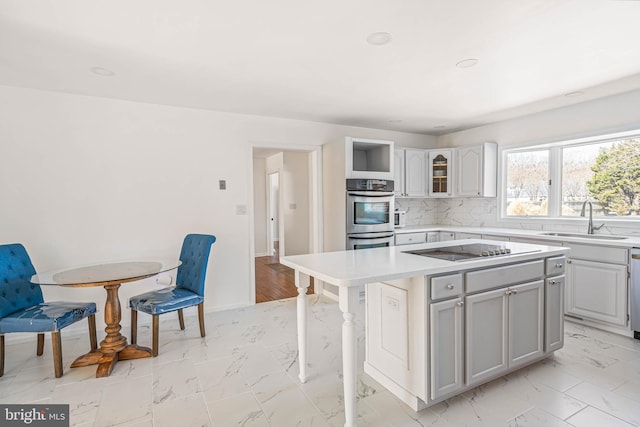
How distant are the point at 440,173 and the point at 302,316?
11.6ft

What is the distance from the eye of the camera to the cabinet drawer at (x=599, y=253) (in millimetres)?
2930

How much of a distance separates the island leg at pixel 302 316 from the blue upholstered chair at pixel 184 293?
3.83 ft

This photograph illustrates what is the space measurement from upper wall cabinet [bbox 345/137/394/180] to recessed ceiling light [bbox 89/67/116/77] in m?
2.46

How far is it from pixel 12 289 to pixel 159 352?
3.93ft

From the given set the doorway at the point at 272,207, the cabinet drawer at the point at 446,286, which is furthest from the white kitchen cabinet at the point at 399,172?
the doorway at the point at 272,207

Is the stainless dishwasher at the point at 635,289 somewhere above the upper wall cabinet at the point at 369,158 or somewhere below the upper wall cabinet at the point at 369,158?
below

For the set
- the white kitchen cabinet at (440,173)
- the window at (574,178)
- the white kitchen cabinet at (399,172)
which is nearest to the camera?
the window at (574,178)

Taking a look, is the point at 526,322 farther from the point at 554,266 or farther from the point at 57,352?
the point at 57,352

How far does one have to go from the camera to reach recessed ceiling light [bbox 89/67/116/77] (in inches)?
101

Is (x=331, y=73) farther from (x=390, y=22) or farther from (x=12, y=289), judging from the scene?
(x=12, y=289)

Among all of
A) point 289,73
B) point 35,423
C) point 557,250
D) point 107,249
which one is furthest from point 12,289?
point 557,250

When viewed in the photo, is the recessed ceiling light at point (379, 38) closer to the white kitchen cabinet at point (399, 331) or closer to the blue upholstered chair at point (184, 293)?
the white kitchen cabinet at point (399, 331)

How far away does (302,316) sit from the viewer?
225 cm

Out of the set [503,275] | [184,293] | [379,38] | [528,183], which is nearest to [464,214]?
[528,183]
